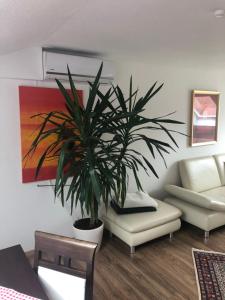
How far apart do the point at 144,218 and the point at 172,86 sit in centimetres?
191

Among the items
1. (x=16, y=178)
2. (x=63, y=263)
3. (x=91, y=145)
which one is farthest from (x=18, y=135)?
(x=63, y=263)

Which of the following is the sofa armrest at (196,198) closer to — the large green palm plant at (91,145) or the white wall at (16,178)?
the large green palm plant at (91,145)

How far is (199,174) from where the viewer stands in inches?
142

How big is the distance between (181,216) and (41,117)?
211cm

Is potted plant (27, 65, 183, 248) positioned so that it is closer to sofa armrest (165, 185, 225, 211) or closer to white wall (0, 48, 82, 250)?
white wall (0, 48, 82, 250)

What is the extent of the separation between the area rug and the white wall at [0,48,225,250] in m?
1.17

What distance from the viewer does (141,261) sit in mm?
2535

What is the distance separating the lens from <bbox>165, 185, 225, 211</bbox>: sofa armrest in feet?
9.22

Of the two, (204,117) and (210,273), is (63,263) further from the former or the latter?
(204,117)

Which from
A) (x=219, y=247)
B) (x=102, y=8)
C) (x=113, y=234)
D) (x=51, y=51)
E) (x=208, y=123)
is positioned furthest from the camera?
(x=208, y=123)

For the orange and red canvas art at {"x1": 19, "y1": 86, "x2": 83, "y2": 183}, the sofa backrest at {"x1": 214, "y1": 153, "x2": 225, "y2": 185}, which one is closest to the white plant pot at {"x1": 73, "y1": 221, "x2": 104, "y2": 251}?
the orange and red canvas art at {"x1": 19, "y1": 86, "x2": 83, "y2": 183}

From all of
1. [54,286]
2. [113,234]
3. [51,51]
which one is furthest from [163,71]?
[54,286]

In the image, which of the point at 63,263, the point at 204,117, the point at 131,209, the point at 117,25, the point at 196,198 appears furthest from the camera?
the point at 204,117

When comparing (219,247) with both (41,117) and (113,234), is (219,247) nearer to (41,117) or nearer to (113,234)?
(113,234)
